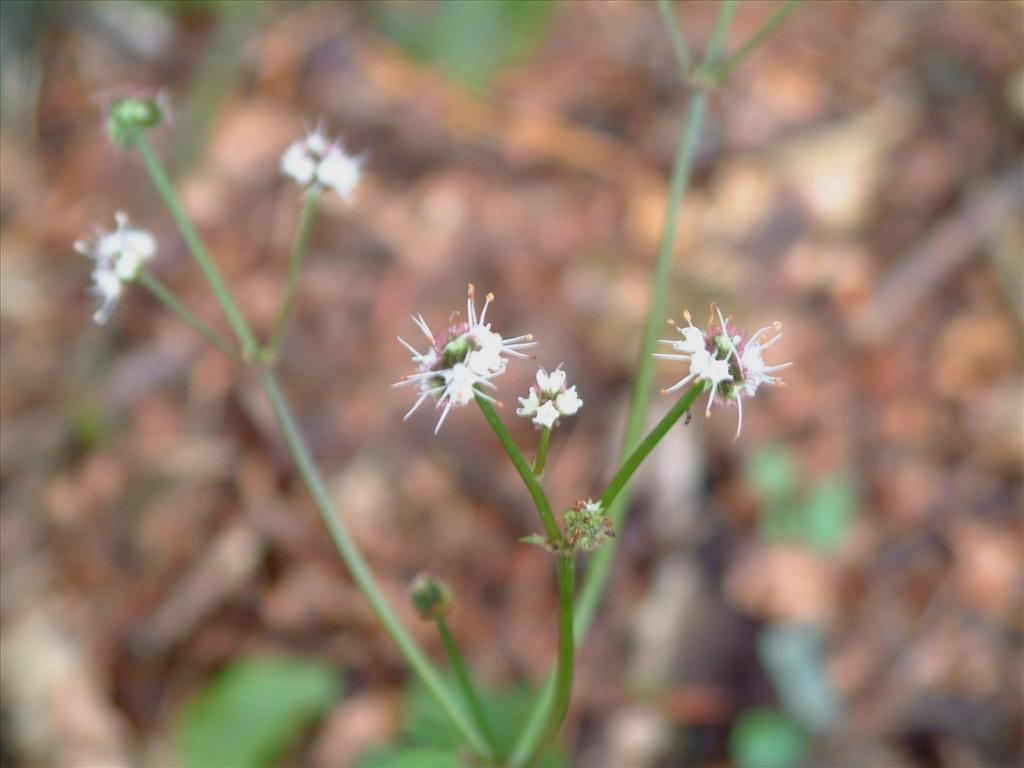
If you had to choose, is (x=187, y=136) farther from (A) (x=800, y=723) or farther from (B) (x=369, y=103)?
(A) (x=800, y=723)

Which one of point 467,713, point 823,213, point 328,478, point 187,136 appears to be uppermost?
point 187,136

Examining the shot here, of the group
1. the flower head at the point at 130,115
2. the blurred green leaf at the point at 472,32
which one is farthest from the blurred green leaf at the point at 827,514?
the flower head at the point at 130,115

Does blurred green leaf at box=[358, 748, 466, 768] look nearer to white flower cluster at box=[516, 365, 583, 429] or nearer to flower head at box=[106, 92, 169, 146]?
white flower cluster at box=[516, 365, 583, 429]

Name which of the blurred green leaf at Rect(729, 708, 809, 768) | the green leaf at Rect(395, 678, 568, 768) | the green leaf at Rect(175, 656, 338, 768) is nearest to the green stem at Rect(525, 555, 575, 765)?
the green leaf at Rect(395, 678, 568, 768)

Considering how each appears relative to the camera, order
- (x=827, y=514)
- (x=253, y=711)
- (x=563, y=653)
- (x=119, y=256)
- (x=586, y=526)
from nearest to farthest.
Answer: (x=586, y=526) < (x=563, y=653) < (x=119, y=256) < (x=253, y=711) < (x=827, y=514)

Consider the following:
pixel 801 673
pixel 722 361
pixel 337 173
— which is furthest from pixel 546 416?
pixel 801 673

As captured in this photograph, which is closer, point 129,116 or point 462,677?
point 462,677

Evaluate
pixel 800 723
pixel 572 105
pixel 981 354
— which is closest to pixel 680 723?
pixel 800 723

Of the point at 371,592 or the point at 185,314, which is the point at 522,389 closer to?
the point at 371,592
